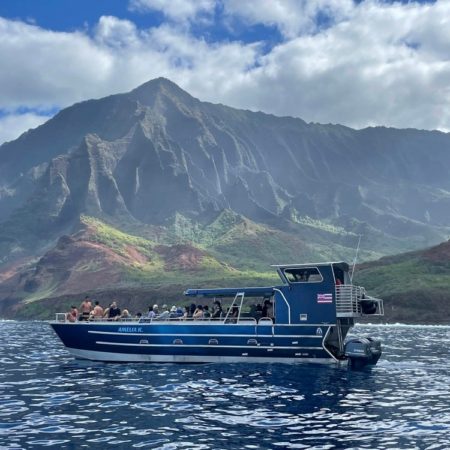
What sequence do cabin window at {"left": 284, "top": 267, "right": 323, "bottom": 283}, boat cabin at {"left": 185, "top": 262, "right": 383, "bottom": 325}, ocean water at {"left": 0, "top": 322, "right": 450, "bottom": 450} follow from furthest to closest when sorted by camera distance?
cabin window at {"left": 284, "top": 267, "right": 323, "bottom": 283}
boat cabin at {"left": 185, "top": 262, "right": 383, "bottom": 325}
ocean water at {"left": 0, "top": 322, "right": 450, "bottom": 450}

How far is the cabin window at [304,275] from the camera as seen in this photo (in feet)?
121

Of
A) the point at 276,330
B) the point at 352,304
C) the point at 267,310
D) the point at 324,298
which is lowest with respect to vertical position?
the point at 276,330

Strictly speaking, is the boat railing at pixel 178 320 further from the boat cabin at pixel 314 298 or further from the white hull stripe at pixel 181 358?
the white hull stripe at pixel 181 358

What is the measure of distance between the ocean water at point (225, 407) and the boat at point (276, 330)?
4.55ft

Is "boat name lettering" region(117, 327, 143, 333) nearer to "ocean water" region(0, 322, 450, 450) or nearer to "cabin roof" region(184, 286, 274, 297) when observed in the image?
"ocean water" region(0, 322, 450, 450)

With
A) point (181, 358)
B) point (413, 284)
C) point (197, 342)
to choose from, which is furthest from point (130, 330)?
point (413, 284)

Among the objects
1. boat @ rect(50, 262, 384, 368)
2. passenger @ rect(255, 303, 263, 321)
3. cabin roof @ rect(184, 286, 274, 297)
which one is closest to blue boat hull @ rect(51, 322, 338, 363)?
boat @ rect(50, 262, 384, 368)

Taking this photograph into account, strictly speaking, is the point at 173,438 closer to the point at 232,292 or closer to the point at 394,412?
the point at 394,412

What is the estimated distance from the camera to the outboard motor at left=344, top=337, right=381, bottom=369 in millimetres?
34656

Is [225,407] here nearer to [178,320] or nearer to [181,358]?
[181,358]

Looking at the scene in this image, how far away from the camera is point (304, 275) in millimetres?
37438

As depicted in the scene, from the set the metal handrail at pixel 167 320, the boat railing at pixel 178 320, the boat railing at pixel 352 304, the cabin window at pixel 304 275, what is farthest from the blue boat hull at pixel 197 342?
the cabin window at pixel 304 275

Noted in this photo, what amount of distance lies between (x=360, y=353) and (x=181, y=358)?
40.9 ft

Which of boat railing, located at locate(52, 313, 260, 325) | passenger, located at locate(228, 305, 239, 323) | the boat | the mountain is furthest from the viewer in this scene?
the mountain
